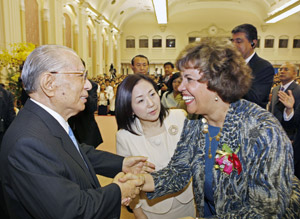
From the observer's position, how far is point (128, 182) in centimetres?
158

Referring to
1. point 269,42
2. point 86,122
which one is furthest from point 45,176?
point 269,42

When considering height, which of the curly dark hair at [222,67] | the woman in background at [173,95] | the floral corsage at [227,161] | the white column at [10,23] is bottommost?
the floral corsage at [227,161]

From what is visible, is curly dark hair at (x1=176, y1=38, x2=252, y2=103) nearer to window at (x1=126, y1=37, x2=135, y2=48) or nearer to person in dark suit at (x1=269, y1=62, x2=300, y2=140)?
person in dark suit at (x1=269, y1=62, x2=300, y2=140)

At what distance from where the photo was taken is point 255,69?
2.93m

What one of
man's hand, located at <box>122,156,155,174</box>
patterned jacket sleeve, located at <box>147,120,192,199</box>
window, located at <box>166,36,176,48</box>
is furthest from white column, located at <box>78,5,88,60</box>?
window, located at <box>166,36,176,48</box>

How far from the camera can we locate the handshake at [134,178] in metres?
1.53

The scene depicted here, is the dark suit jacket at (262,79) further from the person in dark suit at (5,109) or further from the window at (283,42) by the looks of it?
the window at (283,42)

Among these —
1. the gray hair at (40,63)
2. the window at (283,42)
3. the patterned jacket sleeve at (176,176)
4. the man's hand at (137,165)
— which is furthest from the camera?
the window at (283,42)

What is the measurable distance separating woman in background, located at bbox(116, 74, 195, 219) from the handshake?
0.11 meters

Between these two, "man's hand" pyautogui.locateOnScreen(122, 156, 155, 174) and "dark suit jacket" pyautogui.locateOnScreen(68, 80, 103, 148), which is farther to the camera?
"dark suit jacket" pyautogui.locateOnScreen(68, 80, 103, 148)

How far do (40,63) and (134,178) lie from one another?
936 millimetres

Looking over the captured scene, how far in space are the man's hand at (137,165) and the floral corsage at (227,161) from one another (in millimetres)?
659

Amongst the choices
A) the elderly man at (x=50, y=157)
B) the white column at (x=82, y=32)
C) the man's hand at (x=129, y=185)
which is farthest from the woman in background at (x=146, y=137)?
the white column at (x=82, y=32)

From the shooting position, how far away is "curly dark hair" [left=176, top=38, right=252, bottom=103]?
1489 mm
